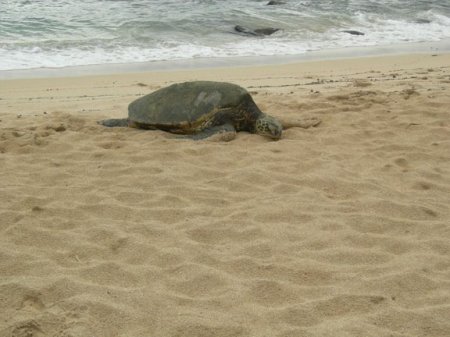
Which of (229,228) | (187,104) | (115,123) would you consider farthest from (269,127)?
(229,228)

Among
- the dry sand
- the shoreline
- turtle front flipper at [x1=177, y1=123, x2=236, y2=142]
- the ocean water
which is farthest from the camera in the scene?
the ocean water

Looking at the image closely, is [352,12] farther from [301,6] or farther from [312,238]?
[312,238]

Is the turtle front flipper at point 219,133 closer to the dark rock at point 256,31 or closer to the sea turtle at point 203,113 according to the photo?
the sea turtle at point 203,113

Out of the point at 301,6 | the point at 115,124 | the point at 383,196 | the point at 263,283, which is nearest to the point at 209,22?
the point at 301,6

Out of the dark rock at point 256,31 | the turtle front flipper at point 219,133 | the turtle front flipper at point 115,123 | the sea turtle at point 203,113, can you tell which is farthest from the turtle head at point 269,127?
the dark rock at point 256,31

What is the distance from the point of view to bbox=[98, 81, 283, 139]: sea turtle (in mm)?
4875

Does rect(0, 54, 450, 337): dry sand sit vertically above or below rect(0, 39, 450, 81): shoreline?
below

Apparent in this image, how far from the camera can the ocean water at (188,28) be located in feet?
33.7

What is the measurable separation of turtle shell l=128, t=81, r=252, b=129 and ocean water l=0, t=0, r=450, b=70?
4.84 metres

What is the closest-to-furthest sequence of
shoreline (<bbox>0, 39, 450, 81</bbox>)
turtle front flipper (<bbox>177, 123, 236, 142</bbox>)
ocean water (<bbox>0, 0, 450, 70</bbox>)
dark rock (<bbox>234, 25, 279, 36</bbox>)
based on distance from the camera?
turtle front flipper (<bbox>177, 123, 236, 142</bbox>)
shoreline (<bbox>0, 39, 450, 81</bbox>)
ocean water (<bbox>0, 0, 450, 70</bbox>)
dark rock (<bbox>234, 25, 279, 36</bbox>)

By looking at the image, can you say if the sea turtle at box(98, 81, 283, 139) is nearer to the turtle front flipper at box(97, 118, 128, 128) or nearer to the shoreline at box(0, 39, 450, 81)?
the turtle front flipper at box(97, 118, 128, 128)

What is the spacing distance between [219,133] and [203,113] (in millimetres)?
257

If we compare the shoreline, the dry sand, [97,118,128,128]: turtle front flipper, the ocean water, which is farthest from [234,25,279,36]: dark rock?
[97,118,128,128]: turtle front flipper

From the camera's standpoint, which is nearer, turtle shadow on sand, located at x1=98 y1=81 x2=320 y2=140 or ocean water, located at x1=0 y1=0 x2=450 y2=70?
turtle shadow on sand, located at x1=98 y1=81 x2=320 y2=140
